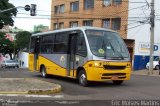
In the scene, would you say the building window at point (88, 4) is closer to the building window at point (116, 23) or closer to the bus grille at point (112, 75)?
the building window at point (116, 23)

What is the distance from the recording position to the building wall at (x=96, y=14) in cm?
4916

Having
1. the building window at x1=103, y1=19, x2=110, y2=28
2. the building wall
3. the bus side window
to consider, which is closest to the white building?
the building wall

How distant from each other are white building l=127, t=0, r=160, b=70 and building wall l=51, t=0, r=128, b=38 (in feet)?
2.53

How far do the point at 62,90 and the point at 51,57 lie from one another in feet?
20.2

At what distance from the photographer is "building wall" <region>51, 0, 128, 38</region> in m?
49.2

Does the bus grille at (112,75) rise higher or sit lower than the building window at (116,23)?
lower

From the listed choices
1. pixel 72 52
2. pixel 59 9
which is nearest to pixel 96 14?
pixel 59 9

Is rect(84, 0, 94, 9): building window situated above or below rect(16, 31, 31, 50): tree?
above

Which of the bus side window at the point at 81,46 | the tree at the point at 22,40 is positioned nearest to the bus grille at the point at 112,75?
the bus side window at the point at 81,46

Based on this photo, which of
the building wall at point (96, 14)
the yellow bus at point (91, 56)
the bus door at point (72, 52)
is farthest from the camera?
the building wall at point (96, 14)

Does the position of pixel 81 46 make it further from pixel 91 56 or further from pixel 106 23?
pixel 106 23

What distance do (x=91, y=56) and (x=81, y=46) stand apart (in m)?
1.26

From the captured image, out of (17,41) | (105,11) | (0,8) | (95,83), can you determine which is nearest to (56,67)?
(95,83)

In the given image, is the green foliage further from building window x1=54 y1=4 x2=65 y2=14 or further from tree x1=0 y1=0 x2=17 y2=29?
building window x1=54 y1=4 x2=65 y2=14
